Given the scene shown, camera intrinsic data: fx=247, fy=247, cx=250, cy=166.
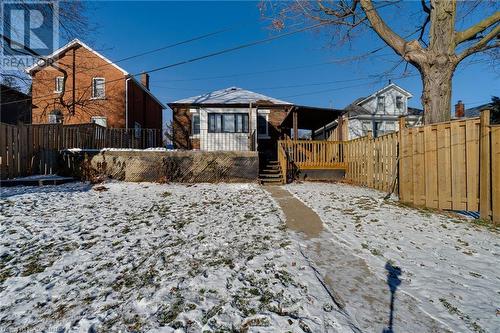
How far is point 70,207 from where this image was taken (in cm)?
554

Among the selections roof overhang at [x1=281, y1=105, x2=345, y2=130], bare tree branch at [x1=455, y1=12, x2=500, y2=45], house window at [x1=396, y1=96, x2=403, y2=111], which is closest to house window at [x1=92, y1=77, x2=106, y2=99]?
roof overhang at [x1=281, y1=105, x2=345, y2=130]

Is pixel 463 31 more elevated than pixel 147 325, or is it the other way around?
pixel 463 31

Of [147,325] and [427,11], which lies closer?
[147,325]

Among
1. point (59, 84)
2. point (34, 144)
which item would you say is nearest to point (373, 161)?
point (34, 144)

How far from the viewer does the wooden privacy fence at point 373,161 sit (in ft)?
24.8

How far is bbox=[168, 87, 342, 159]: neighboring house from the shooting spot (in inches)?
602

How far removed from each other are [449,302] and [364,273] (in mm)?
786

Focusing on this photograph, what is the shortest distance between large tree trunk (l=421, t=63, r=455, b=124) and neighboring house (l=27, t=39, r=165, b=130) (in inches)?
765

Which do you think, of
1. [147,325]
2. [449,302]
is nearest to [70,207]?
[147,325]

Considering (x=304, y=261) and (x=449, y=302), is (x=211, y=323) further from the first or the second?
(x=449, y=302)

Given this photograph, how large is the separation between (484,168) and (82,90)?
77.8ft

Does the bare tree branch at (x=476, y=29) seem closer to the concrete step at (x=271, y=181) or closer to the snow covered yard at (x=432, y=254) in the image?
the snow covered yard at (x=432, y=254)

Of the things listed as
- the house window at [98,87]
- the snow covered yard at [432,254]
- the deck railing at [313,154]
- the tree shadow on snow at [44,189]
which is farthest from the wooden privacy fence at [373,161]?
the house window at [98,87]

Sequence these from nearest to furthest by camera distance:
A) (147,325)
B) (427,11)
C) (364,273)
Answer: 1. (147,325)
2. (364,273)
3. (427,11)
